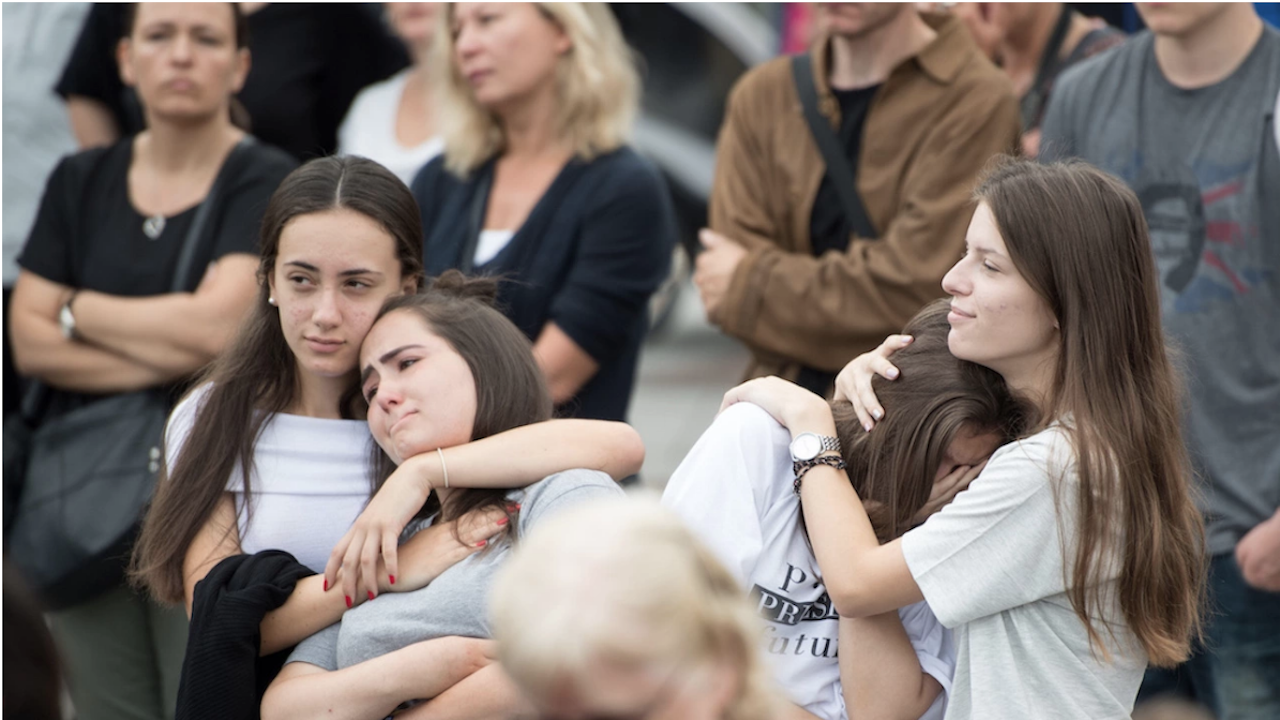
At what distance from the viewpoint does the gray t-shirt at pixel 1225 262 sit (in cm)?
321

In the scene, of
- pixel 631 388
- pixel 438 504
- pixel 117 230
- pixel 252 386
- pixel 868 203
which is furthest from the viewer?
pixel 631 388

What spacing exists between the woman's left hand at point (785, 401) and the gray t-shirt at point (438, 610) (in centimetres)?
29

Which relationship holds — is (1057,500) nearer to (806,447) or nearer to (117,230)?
(806,447)

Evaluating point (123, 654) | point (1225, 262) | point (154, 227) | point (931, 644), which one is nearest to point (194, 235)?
point (154, 227)

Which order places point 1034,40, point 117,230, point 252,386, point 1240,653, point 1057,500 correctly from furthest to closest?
point 1034,40, point 117,230, point 1240,653, point 252,386, point 1057,500

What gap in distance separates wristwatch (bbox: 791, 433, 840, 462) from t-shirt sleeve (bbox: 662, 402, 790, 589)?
0.07m

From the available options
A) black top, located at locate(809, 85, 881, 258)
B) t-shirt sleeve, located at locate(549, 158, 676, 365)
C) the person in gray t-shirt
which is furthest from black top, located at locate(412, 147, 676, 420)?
the person in gray t-shirt

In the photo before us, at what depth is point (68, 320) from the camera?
3.70 meters

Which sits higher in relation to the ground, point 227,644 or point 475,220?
point 475,220

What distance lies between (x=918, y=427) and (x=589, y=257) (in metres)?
1.45

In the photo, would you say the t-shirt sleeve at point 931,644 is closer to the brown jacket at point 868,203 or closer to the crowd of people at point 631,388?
the crowd of people at point 631,388

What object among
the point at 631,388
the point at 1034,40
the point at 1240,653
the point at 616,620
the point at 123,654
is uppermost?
the point at 616,620

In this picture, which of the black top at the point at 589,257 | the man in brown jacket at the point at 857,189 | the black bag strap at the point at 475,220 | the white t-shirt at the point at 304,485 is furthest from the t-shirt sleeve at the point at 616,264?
the white t-shirt at the point at 304,485

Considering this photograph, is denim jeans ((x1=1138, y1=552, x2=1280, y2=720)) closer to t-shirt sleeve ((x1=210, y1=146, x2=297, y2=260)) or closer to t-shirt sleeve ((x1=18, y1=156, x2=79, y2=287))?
t-shirt sleeve ((x1=210, y1=146, x2=297, y2=260))
